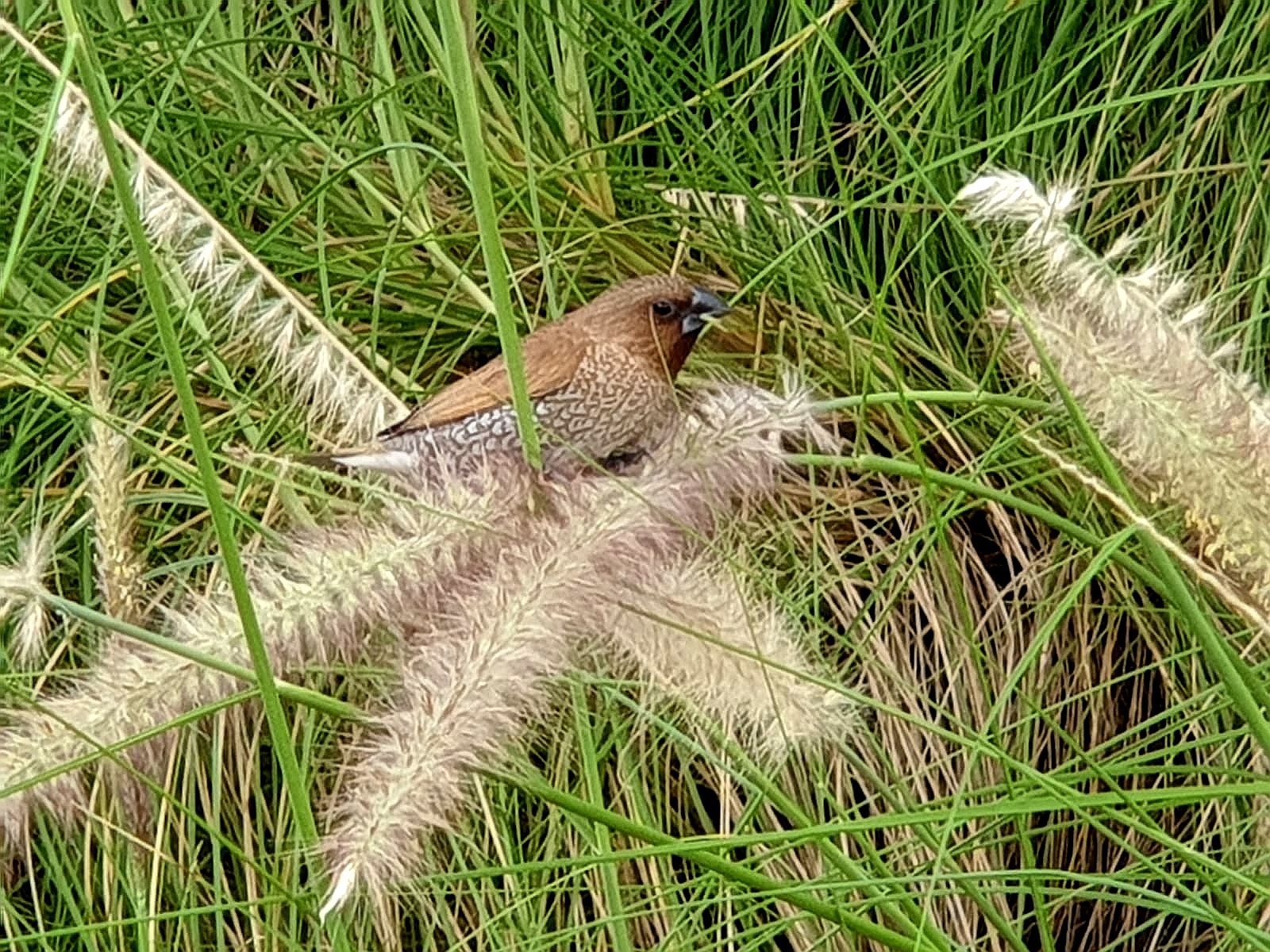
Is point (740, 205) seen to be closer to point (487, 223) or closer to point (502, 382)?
point (502, 382)

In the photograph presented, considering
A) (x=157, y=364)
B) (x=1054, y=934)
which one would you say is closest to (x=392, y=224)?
(x=157, y=364)

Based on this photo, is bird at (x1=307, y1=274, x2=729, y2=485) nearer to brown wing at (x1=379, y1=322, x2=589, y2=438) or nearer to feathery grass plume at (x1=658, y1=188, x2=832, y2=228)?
brown wing at (x1=379, y1=322, x2=589, y2=438)

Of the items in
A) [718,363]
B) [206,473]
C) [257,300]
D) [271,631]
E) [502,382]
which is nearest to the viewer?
[206,473]

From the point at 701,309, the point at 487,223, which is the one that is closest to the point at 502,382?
the point at 701,309

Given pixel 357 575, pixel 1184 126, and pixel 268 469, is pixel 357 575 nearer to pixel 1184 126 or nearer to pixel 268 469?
pixel 268 469

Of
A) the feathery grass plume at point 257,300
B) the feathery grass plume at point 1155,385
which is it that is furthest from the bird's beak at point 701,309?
the feathery grass plume at point 1155,385

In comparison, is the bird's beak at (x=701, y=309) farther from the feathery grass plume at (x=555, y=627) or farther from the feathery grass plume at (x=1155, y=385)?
the feathery grass plume at (x=1155, y=385)

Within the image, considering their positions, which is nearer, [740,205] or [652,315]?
[652,315]
